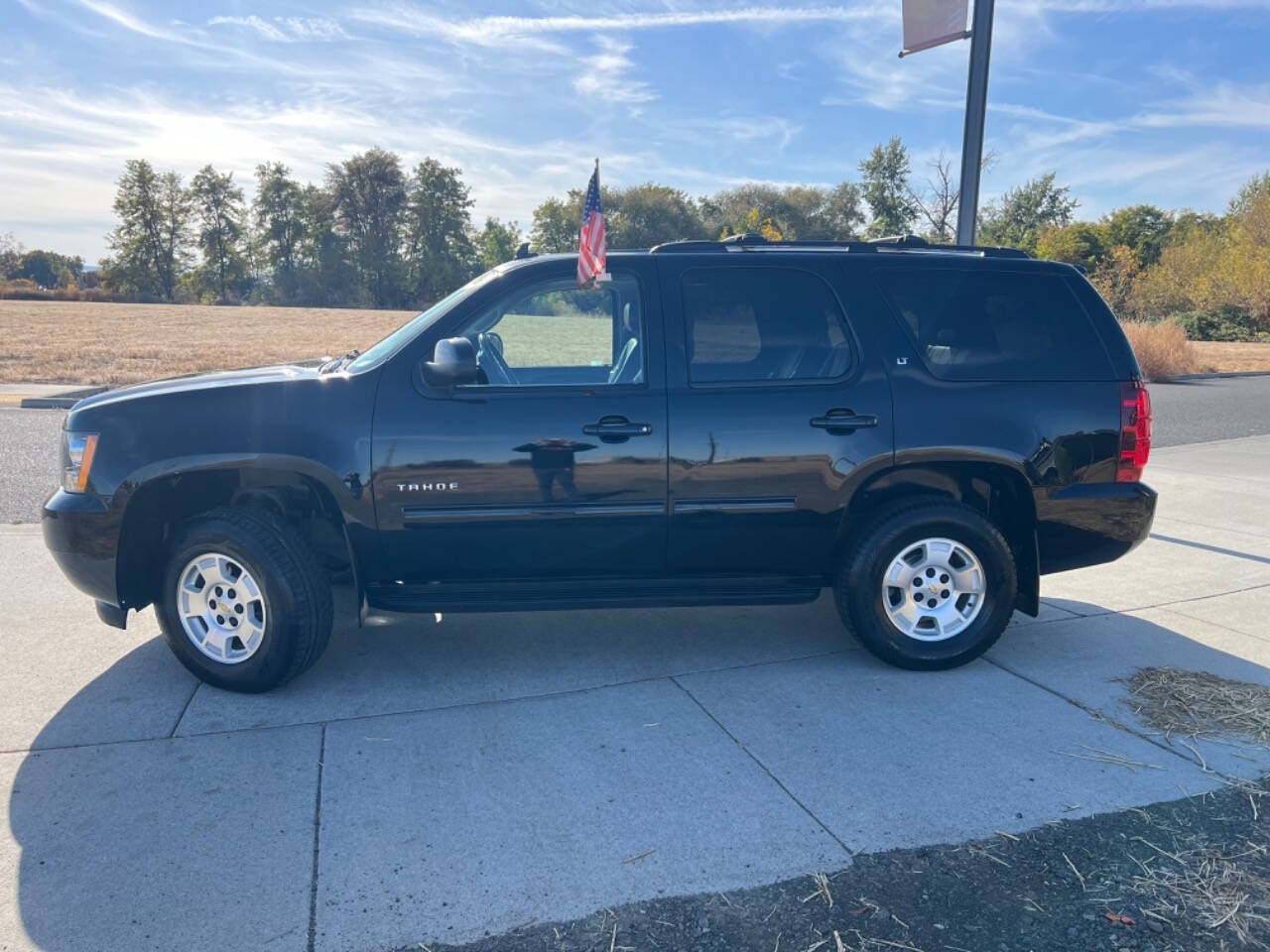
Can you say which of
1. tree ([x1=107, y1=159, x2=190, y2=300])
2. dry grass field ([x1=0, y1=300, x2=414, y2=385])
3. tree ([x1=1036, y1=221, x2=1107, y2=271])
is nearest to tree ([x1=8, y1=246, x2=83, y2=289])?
tree ([x1=107, y1=159, x2=190, y2=300])

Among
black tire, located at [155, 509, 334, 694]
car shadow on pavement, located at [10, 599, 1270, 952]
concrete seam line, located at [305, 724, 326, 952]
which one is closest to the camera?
concrete seam line, located at [305, 724, 326, 952]

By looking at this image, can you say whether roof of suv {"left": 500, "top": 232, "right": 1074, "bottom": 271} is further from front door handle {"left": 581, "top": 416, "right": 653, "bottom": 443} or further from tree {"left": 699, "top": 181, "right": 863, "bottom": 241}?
tree {"left": 699, "top": 181, "right": 863, "bottom": 241}

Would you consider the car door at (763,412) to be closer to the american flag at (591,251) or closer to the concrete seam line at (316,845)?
the american flag at (591,251)

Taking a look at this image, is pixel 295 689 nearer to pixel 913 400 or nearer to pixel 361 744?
pixel 361 744

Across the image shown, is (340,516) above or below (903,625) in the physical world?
above

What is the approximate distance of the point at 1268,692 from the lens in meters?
4.34

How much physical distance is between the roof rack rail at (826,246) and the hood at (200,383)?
5.94 ft

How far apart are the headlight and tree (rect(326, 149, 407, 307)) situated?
74399mm

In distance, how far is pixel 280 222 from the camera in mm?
79188

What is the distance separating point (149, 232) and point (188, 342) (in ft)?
199

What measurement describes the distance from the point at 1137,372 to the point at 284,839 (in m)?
4.23

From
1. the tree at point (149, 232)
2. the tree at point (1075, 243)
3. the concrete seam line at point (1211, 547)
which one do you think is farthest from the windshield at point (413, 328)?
the tree at point (149, 232)

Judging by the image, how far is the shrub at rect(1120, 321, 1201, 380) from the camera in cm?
2091

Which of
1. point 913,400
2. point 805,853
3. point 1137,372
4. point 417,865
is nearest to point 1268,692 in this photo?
point 1137,372
